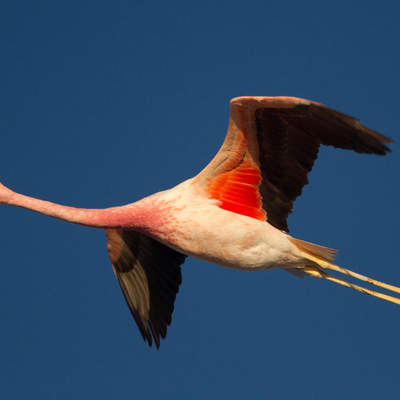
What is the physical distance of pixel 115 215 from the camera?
1066 centimetres

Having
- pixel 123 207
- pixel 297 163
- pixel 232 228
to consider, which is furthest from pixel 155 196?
pixel 297 163

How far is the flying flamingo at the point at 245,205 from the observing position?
397 inches

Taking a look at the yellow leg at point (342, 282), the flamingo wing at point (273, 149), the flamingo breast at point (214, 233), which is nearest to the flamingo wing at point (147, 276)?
the flamingo breast at point (214, 233)

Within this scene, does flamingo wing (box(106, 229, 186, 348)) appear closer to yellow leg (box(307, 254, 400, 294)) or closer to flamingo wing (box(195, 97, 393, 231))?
flamingo wing (box(195, 97, 393, 231))

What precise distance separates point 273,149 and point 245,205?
96 cm

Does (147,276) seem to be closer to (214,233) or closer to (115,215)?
(115,215)

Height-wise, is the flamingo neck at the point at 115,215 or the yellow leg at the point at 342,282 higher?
the flamingo neck at the point at 115,215

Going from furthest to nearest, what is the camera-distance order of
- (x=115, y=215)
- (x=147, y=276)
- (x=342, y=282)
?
(x=147, y=276), (x=342, y=282), (x=115, y=215)

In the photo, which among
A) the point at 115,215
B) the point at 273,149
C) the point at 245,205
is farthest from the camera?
the point at 245,205

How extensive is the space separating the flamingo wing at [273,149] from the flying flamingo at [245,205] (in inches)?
0.5

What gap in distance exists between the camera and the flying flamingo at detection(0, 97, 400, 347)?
10094 millimetres

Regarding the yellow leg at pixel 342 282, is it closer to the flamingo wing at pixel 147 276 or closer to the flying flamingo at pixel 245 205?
the flying flamingo at pixel 245 205

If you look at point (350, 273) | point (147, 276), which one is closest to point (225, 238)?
point (350, 273)

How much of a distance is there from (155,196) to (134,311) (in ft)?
7.77
